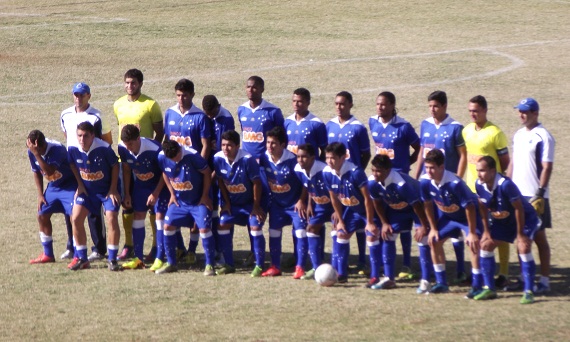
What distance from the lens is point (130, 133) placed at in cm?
1194

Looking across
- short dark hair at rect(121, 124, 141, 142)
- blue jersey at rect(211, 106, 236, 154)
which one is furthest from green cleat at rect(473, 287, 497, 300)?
short dark hair at rect(121, 124, 141, 142)

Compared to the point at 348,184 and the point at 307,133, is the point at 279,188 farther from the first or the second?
the point at 348,184

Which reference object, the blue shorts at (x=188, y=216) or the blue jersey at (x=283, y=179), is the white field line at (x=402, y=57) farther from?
the blue jersey at (x=283, y=179)

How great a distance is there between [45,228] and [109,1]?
2209 cm

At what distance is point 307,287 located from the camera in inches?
447

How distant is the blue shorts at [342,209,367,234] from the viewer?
11453 mm

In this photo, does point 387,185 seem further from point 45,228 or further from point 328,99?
point 328,99

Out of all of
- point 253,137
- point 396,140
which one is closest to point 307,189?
point 396,140

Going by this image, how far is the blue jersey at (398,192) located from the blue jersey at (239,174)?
1.45 metres

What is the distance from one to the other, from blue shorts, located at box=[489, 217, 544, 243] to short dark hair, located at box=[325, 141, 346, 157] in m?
1.72

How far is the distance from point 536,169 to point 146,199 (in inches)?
176

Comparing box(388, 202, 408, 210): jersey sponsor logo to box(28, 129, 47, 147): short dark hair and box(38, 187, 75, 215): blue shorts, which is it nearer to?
box(38, 187, 75, 215): blue shorts

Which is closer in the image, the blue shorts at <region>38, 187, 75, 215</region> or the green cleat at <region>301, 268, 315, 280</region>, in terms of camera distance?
the green cleat at <region>301, 268, 315, 280</region>

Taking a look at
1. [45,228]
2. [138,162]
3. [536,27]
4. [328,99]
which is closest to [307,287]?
[138,162]
